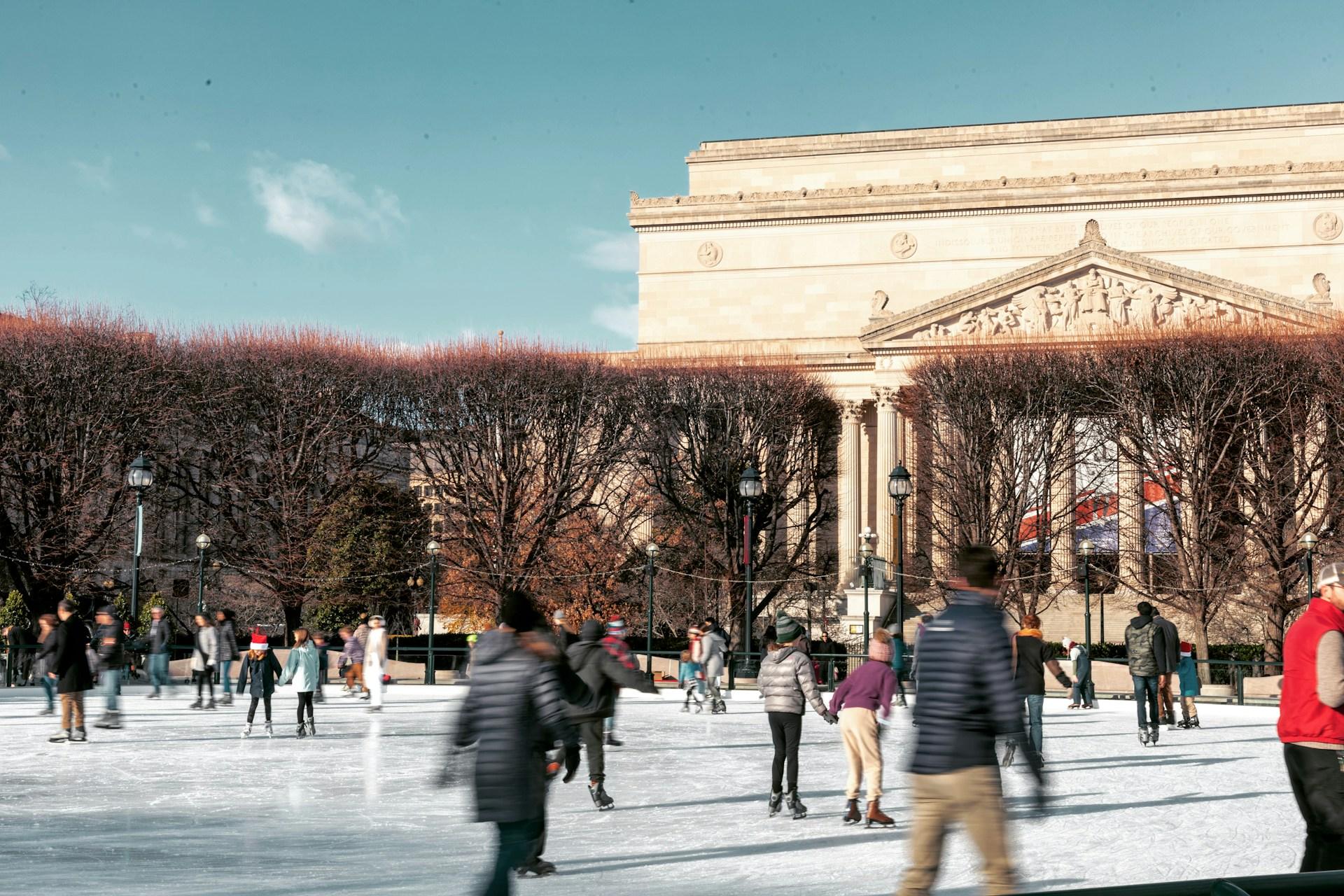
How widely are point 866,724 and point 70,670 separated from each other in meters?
10.7

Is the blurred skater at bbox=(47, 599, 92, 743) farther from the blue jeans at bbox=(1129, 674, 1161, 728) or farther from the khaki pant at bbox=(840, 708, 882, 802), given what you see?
the blue jeans at bbox=(1129, 674, 1161, 728)

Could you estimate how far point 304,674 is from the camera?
19.4m

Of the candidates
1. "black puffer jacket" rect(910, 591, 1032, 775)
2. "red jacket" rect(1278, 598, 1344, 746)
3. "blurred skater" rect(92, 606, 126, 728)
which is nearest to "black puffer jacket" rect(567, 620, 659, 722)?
"black puffer jacket" rect(910, 591, 1032, 775)

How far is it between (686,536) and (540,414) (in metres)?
6.06

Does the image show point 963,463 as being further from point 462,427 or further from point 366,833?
point 366,833

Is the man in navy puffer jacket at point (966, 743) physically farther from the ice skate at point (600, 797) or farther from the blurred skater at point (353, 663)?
the blurred skater at point (353, 663)

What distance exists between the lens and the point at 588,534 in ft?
149

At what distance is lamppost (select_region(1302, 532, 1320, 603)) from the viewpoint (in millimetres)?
33562

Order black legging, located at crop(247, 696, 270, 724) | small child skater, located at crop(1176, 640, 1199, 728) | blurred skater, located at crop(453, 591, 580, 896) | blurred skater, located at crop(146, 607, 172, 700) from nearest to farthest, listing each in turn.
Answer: blurred skater, located at crop(453, 591, 580, 896) → black legging, located at crop(247, 696, 270, 724) → small child skater, located at crop(1176, 640, 1199, 728) → blurred skater, located at crop(146, 607, 172, 700)

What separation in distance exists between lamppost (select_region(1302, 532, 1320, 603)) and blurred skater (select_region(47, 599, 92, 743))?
25.8m

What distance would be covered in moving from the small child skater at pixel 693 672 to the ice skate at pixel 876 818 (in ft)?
43.9

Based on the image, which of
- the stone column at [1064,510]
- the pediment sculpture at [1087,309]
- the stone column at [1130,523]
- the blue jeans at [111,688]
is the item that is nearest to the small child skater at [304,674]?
the blue jeans at [111,688]

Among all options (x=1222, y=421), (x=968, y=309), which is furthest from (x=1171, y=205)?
(x=1222, y=421)

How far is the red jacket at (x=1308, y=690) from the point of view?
7.28 metres
